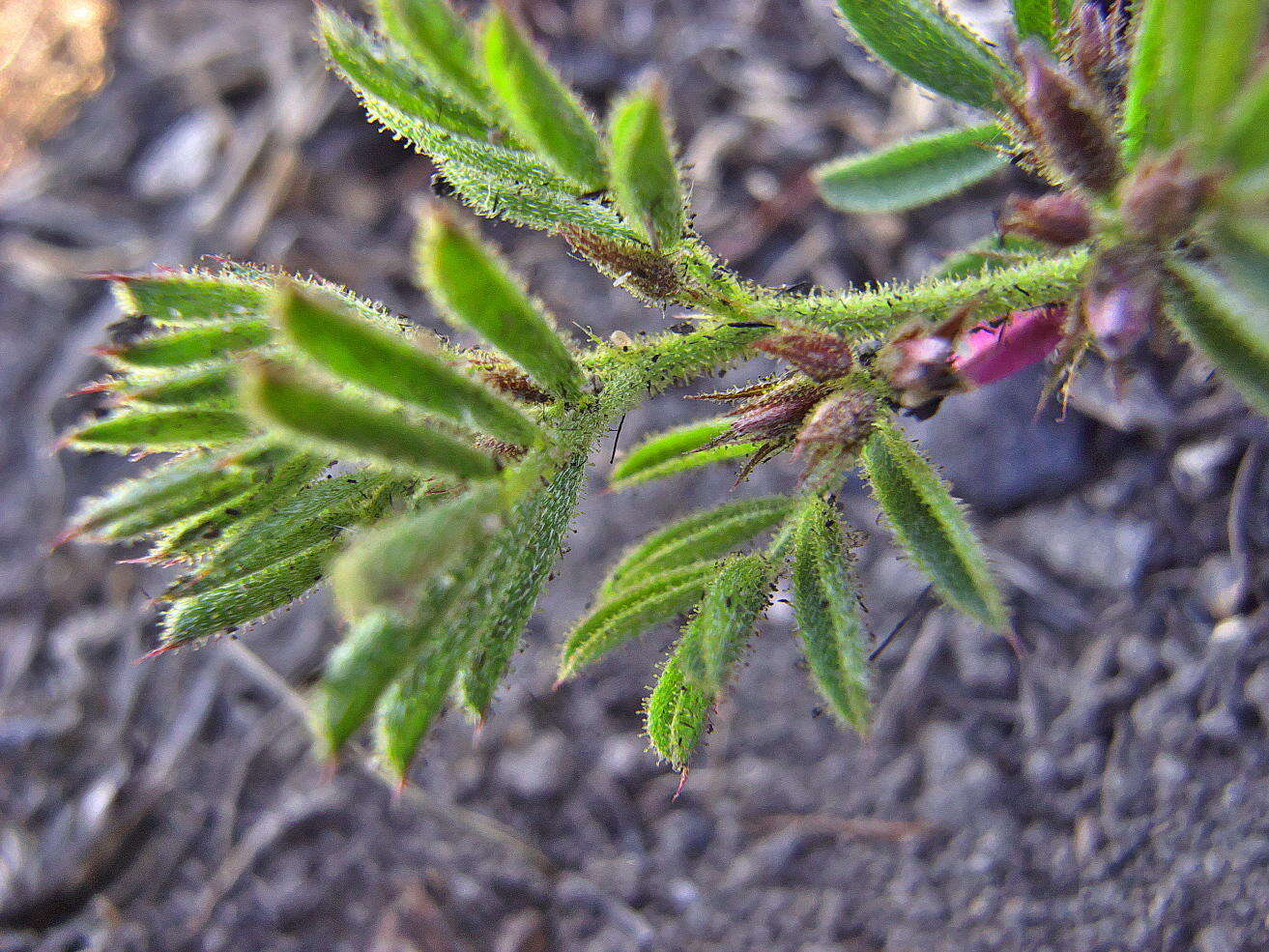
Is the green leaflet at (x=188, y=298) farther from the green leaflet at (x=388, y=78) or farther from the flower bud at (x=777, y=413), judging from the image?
the flower bud at (x=777, y=413)

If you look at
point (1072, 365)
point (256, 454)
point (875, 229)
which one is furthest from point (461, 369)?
point (875, 229)

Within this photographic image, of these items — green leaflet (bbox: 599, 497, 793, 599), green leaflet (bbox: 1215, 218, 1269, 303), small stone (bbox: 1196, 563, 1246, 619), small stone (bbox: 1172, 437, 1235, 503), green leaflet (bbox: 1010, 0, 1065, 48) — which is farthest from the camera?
small stone (bbox: 1172, 437, 1235, 503)

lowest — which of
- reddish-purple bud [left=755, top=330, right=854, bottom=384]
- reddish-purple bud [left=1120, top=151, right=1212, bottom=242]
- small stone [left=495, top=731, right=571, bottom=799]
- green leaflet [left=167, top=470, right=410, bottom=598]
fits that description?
small stone [left=495, top=731, right=571, bottom=799]

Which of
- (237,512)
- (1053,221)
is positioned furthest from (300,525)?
(1053,221)

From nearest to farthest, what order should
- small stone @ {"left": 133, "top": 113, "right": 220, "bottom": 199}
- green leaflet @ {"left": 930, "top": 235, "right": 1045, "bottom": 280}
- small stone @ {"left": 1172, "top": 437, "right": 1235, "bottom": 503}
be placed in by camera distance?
green leaflet @ {"left": 930, "top": 235, "right": 1045, "bottom": 280} < small stone @ {"left": 1172, "top": 437, "right": 1235, "bottom": 503} < small stone @ {"left": 133, "top": 113, "right": 220, "bottom": 199}

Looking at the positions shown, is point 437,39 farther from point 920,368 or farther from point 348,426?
point 920,368

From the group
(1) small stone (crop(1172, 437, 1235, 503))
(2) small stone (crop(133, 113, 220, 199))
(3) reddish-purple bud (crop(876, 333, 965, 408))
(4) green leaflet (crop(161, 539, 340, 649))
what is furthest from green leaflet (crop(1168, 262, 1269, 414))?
(2) small stone (crop(133, 113, 220, 199))

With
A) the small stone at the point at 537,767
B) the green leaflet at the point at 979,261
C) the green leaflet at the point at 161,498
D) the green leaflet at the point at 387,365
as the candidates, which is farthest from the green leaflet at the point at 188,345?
the small stone at the point at 537,767

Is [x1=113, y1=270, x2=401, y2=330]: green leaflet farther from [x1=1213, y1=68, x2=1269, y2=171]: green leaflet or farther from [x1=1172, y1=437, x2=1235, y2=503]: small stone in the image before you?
[x1=1172, y1=437, x2=1235, y2=503]: small stone

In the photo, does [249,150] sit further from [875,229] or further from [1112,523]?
[1112,523]
